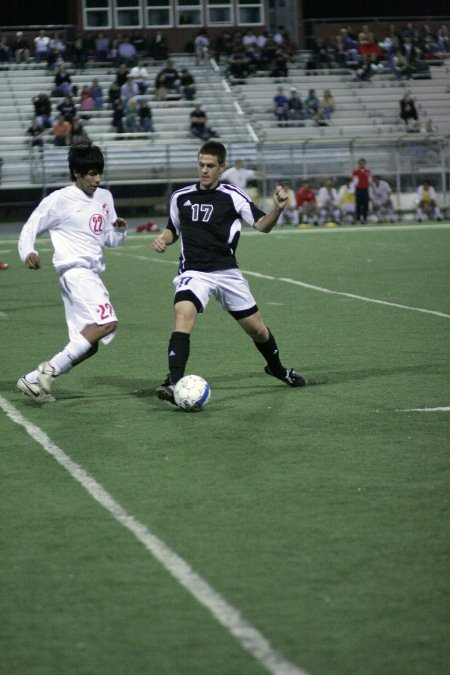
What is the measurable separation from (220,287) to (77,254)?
1046 mm

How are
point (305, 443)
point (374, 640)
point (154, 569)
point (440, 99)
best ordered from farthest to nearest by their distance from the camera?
point (440, 99) < point (305, 443) < point (154, 569) < point (374, 640)

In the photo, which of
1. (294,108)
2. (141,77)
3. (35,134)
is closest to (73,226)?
(35,134)

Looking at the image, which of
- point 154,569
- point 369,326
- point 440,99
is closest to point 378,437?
point 154,569

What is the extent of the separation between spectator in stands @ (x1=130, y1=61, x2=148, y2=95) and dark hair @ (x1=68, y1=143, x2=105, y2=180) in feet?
103

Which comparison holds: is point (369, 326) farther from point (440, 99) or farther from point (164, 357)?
point (440, 99)

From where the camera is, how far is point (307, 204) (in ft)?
110

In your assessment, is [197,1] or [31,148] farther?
[197,1]

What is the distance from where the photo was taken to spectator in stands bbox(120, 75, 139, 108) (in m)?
38.2

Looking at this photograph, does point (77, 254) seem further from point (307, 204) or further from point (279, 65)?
point (279, 65)

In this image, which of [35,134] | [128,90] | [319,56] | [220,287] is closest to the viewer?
[220,287]

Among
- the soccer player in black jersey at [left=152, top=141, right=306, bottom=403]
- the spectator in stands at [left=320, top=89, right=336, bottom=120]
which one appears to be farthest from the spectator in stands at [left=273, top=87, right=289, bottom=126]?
the soccer player in black jersey at [left=152, top=141, right=306, bottom=403]

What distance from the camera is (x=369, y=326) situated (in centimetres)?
1270

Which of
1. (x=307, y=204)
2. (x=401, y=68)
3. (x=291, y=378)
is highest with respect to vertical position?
(x=291, y=378)

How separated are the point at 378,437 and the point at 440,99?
36.8m
